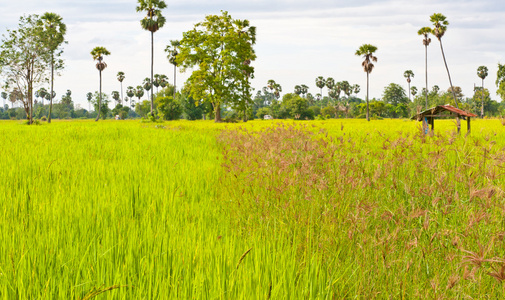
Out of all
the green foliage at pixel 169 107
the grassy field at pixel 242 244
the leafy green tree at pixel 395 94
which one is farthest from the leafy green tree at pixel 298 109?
the grassy field at pixel 242 244

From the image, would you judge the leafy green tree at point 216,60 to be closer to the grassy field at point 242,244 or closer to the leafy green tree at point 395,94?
the grassy field at point 242,244

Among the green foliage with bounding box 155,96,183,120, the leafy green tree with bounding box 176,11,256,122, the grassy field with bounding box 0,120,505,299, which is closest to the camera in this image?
the grassy field with bounding box 0,120,505,299

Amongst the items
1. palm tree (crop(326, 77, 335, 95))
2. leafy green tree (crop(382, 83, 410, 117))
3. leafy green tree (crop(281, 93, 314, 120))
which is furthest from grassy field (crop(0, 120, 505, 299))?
palm tree (crop(326, 77, 335, 95))

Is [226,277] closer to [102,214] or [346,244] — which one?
[346,244]

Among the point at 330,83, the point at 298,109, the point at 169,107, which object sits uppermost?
the point at 330,83

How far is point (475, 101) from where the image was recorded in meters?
114

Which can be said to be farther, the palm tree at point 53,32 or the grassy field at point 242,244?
the palm tree at point 53,32

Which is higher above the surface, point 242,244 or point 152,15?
point 152,15

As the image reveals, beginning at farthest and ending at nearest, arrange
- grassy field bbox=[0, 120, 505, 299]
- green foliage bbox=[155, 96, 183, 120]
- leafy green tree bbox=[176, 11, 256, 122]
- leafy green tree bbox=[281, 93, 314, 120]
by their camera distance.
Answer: leafy green tree bbox=[281, 93, 314, 120] < green foliage bbox=[155, 96, 183, 120] < leafy green tree bbox=[176, 11, 256, 122] < grassy field bbox=[0, 120, 505, 299]

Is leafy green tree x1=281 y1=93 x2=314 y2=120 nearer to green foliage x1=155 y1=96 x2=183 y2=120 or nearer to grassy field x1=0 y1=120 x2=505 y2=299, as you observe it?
green foliage x1=155 y1=96 x2=183 y2=120

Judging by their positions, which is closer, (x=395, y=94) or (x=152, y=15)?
(x=152, y=15)

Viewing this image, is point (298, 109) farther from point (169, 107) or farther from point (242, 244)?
point (242, 244)

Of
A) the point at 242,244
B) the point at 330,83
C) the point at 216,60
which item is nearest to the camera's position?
the point at 242,244

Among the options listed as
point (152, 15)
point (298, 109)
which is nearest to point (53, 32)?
point (152, 15)
